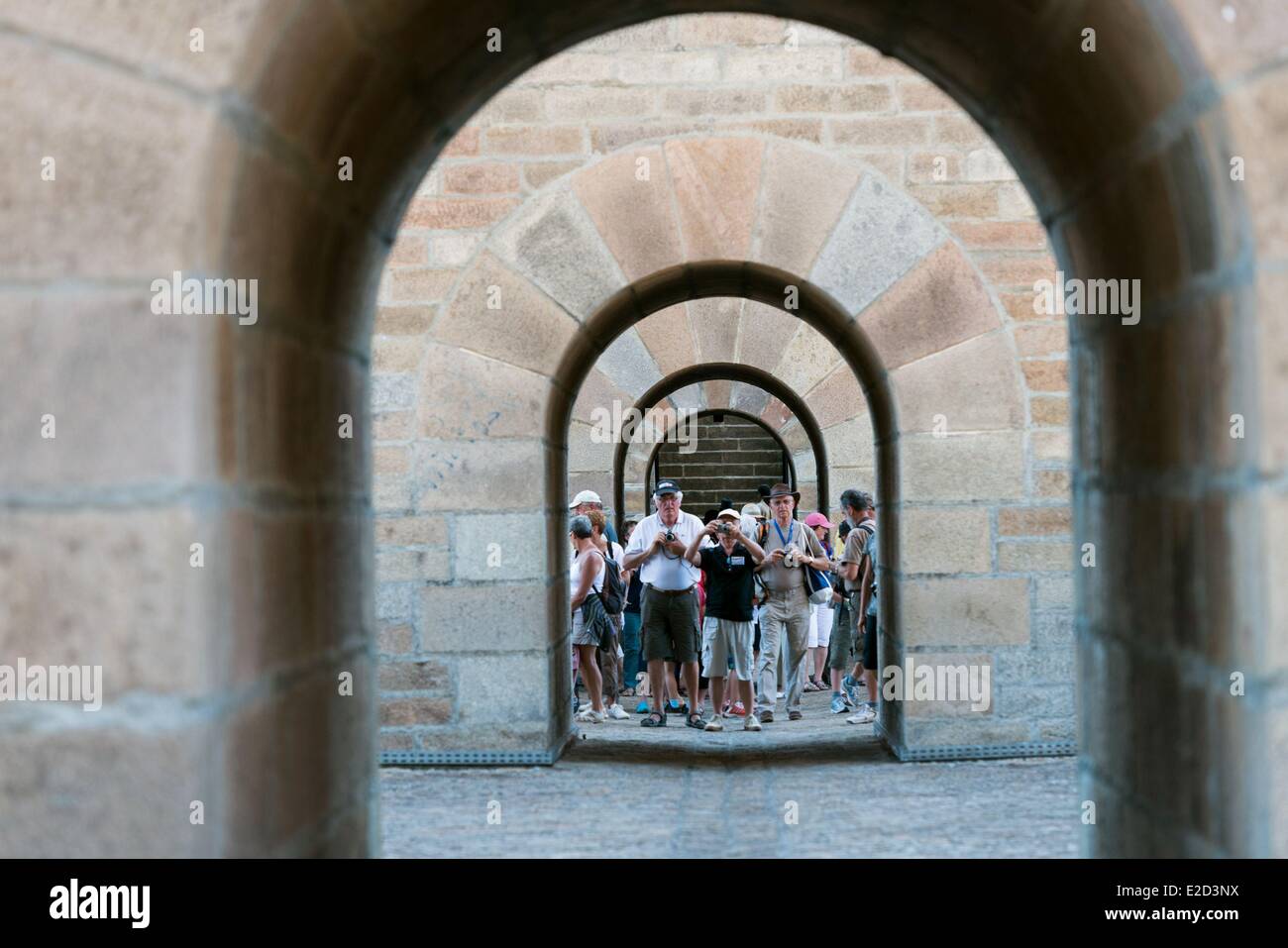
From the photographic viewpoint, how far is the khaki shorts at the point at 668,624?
9.94 metres

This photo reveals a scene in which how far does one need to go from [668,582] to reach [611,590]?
77 cm

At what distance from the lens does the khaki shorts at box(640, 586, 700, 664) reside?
994 cm

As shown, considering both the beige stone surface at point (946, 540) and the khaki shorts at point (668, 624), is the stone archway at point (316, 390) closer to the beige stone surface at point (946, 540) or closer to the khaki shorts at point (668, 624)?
the beige stone surface at point (946, 540)

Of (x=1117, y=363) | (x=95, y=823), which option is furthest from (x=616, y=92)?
(x=95, y=823)

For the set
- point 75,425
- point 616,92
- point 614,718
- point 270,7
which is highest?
point 616,92

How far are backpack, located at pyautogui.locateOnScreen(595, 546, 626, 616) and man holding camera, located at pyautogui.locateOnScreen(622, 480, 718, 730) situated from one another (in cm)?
48

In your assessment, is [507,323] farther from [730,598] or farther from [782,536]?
[782,536]

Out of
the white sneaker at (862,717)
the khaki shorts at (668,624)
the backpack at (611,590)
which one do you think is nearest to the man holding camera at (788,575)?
the white sneaker at (862,717)

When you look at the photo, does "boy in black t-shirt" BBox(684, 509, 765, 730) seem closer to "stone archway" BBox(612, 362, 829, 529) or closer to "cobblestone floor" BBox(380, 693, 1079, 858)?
"cobblestone floor" BBox(380, 693, 1079, 858)

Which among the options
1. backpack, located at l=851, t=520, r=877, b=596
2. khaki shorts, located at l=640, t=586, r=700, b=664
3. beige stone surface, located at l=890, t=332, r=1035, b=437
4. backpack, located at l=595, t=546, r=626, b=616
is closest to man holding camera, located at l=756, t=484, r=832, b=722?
backpack, located at l=851, t=520, r=877, b=596

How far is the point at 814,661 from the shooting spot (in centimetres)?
1368
